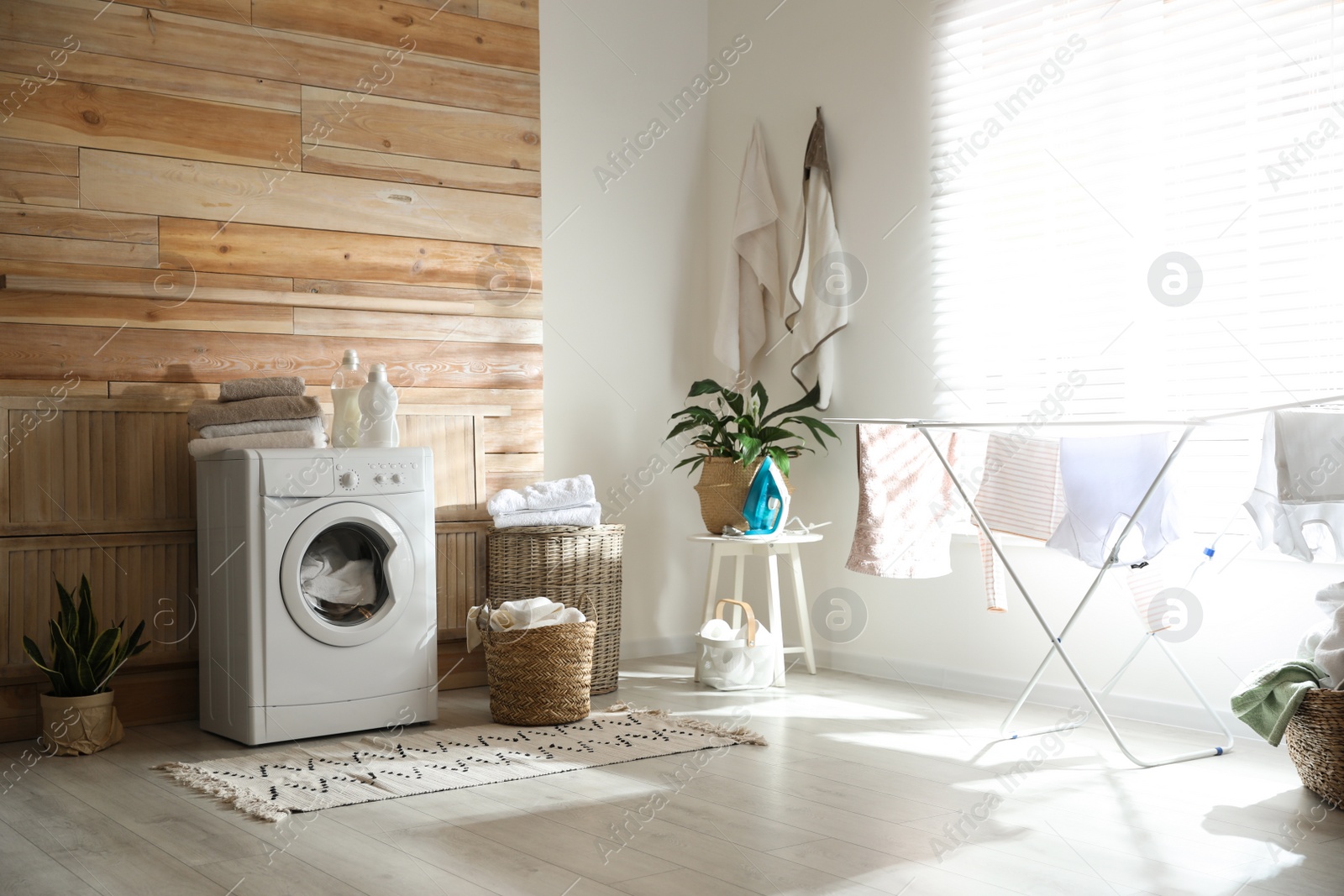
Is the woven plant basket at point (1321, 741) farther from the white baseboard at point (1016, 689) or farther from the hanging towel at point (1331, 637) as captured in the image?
the white baseboard at point (1016, 689)

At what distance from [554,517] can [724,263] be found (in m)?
1.36

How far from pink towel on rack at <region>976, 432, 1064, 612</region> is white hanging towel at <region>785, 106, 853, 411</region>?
118cm

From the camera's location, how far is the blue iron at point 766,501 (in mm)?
3707

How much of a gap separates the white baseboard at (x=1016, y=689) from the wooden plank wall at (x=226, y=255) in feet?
4.22

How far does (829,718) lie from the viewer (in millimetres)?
3197

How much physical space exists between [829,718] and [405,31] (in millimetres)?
2482

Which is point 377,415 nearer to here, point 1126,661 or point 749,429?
point 749,429

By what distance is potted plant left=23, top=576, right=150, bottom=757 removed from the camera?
2910mm

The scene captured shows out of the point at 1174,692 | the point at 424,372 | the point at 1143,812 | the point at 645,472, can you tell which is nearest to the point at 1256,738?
the point at 1174,692

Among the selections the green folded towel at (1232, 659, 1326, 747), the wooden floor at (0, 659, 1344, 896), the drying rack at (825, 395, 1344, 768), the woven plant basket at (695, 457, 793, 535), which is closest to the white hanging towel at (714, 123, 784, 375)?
the woven plant basket at (695, 457, 793, 535)

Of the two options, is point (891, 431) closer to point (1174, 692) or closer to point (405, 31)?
point (1174, 692)

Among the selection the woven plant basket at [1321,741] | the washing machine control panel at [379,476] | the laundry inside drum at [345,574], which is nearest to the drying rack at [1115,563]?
the woven plant basket at [1321,741]

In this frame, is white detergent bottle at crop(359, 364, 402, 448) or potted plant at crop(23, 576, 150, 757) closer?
potted plant at crop(23, 576, 150, 757)

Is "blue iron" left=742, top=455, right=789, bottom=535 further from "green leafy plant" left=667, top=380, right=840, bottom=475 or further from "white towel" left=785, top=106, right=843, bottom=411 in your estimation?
"white towel" left=785, top=106, right=843, bottom=411
